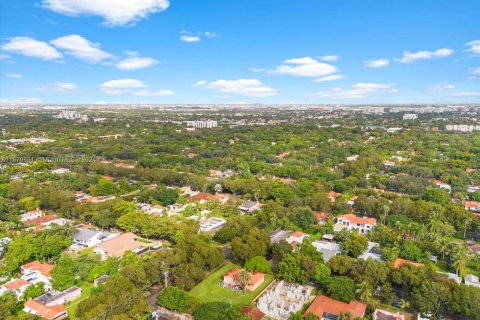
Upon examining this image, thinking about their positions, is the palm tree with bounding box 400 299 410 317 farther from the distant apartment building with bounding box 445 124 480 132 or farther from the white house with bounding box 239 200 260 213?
the distant apartment building with bounding box 445 124 480 132

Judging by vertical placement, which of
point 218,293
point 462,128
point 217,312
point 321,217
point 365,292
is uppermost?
point 462,128

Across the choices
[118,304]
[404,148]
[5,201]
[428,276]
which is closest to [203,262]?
[118,304]

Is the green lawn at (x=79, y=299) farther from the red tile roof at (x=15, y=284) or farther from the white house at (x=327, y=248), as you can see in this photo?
the white house at (x=327, y=248)

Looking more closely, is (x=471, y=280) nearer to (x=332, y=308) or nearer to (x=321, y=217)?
(x=332, y=308)

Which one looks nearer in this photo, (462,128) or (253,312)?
(253,312)

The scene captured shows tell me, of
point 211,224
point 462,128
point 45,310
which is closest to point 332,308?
point 211,224

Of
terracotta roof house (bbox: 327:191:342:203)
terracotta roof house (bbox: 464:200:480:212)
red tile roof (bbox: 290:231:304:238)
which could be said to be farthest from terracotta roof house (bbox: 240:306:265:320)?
terracotta roof house (bbox: 464:200:480:212)

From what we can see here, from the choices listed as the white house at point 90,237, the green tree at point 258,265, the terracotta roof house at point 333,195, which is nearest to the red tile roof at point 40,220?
the white house at point 90,237
